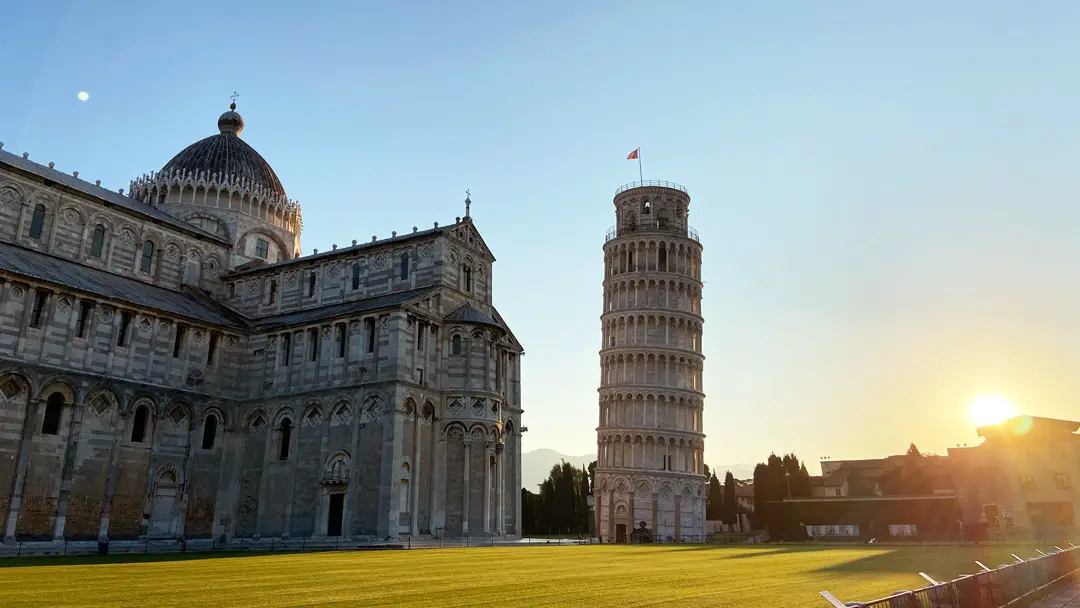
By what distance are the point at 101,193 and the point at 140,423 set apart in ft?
53.1

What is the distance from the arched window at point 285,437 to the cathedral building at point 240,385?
7 centimetres

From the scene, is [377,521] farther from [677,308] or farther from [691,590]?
[677,308]

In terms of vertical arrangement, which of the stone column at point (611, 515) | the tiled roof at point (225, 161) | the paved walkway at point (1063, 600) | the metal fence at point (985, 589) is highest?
the tiled roof at point (225, 161)

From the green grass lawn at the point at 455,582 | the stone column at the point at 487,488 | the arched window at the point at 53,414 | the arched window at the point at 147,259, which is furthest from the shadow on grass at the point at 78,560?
the arched window at the point at 147,259

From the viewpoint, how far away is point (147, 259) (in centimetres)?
4875

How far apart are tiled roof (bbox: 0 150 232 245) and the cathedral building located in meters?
0.23

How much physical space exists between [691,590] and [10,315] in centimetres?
3468

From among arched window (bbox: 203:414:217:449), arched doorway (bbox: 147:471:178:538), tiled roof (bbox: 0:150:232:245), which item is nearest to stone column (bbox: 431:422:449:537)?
arched window (bbox: 203:414:217:449)

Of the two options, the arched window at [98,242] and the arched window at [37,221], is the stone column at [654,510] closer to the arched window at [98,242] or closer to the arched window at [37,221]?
the arched window at [98,242]

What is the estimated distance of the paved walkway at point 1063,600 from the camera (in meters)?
16.3

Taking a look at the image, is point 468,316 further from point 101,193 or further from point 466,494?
point 101,193

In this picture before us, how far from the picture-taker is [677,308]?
76.9 meters

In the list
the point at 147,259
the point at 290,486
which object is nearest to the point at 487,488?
the point at 290,486

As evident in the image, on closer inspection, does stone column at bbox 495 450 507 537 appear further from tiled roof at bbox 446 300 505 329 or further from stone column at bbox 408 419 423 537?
tiled roof at bbox 446 300 505 329
